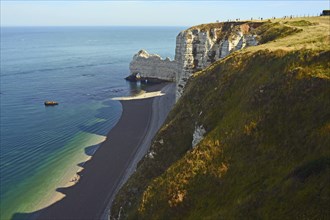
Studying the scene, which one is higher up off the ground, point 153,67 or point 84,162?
point 153,67

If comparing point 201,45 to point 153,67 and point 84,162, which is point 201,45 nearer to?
point 84,162

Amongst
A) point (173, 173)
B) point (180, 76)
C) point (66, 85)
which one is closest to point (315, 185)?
point (173, 173)

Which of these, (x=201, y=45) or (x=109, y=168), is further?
(x=201, y=45)

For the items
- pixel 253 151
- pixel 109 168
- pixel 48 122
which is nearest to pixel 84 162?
pixel 109 168

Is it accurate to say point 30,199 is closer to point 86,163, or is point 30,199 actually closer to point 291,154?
point 86,163

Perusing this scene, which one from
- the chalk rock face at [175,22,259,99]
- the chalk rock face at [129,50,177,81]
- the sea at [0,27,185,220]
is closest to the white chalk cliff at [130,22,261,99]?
the chalk rock face at [175,22,259,99]

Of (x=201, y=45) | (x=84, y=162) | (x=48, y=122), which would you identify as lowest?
(x=84, y=162)

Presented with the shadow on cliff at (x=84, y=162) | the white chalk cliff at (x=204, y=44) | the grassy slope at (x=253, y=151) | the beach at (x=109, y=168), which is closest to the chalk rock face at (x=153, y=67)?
the shadow on cliff at (x=84, y=162)
